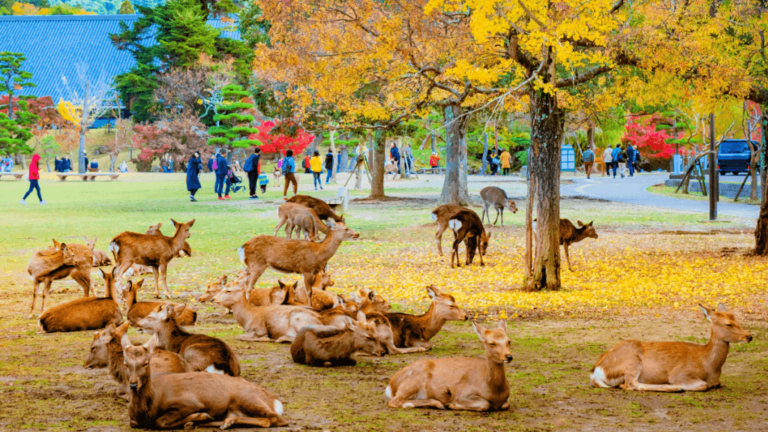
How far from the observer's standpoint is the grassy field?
5.50 m

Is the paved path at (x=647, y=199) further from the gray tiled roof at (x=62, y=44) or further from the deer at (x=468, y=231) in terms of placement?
the gray tiled roof at (x=62, y=44)

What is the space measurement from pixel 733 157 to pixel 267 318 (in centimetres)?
4018

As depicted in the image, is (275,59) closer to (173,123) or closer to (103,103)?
(173,123)

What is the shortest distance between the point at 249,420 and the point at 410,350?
265cm

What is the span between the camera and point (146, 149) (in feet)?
219

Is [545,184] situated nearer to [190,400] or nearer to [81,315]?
[81,315]

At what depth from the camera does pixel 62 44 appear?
9069cm

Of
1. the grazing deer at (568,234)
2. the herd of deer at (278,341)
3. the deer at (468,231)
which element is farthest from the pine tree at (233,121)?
the herd of deer at (278,341)

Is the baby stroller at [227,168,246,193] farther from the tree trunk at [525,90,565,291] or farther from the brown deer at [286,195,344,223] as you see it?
the tree trunk at [525,90,565,291]

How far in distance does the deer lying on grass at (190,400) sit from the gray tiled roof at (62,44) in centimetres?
8255

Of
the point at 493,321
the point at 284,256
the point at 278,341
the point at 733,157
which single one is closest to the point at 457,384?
the point at 278,341

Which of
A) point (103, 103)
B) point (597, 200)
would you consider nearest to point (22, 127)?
point (103, 103)

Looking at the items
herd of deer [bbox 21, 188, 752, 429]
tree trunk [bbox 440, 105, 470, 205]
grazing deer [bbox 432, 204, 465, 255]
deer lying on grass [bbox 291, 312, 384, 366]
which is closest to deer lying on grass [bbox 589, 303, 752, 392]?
herd of deer [bbox 21, 188, 752, 429]

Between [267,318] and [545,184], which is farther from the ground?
[545,184]
